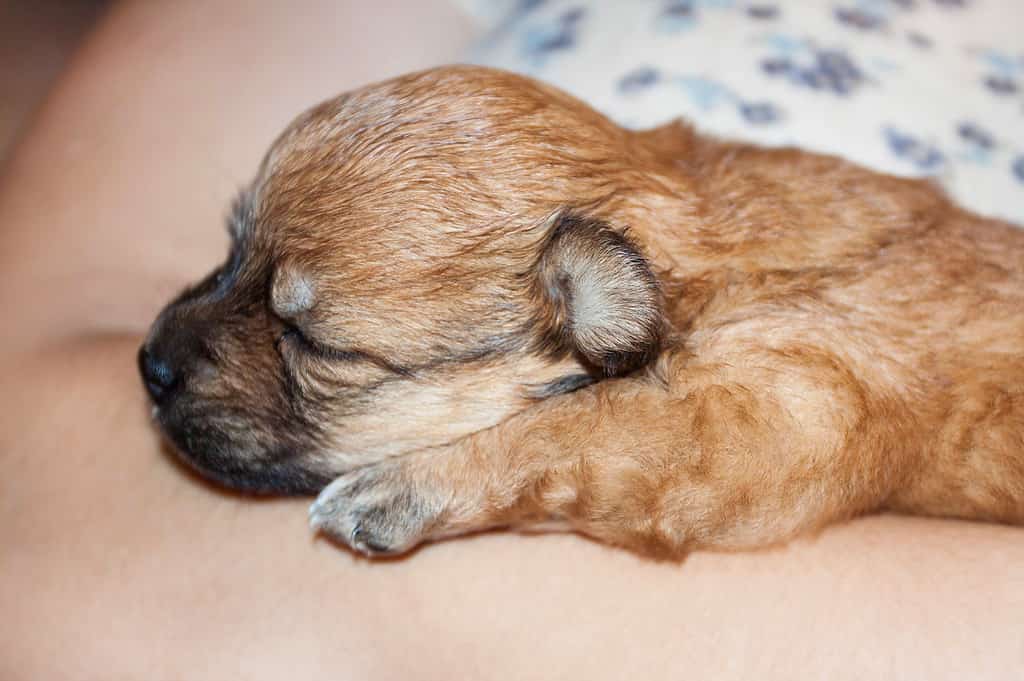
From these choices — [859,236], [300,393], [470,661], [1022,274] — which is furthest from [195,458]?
[1022,274]

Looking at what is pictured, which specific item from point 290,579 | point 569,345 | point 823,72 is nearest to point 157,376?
point 290,579

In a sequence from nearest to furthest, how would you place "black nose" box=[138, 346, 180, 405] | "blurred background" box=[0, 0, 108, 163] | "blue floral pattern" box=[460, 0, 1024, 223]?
"black nose" box=[138, 346, 180, 405] → "blue floral pattern" box=[460, 0, 1024, 223] → "blurred background" box=[0, 0, 108, 163]

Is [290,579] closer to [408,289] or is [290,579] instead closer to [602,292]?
[408,289]

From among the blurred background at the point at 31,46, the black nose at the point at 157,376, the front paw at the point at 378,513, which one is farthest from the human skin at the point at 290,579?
the blurred background at the point at 31,46

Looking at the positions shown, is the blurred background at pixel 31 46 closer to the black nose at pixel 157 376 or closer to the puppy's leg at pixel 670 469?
the black nose at pixel 157 376

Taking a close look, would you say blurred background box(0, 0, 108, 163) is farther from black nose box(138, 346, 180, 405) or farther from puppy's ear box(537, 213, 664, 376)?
puppy's ear box(537, 213, 664, 376)

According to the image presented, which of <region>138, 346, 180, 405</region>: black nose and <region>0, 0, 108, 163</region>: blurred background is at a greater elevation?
<region>0, 0, 108, 163</region>: blurred background

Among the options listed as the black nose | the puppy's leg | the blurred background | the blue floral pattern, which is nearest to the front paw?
the puppy's leg
